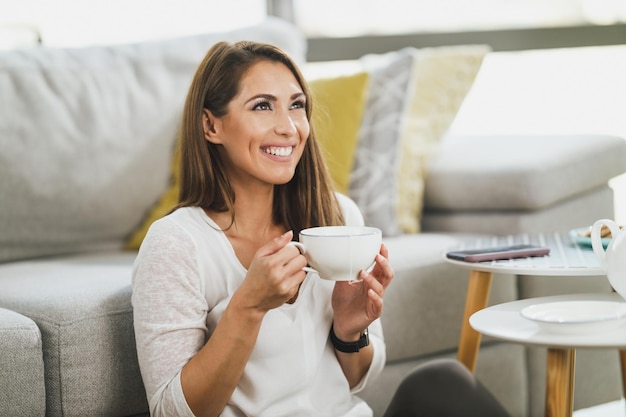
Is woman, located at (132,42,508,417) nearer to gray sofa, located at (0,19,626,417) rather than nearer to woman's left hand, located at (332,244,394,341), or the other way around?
woman's left hand, located at (332,244,394,341)

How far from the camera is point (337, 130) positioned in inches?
97.2

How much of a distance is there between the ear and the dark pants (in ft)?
1.82

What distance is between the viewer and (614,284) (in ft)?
4.78

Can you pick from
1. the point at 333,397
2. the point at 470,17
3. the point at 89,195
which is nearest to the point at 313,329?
the point at 333,397

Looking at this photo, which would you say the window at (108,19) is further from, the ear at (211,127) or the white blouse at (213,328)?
the white blouse at (213,328)

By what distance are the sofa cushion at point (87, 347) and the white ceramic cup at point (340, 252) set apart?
527 millimetres

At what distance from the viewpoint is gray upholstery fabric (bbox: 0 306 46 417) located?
1.55 m

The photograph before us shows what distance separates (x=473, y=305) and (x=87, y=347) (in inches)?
31.0

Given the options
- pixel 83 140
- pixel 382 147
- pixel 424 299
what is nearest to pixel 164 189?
pixel 83 140

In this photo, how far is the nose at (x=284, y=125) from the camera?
5.11 feet

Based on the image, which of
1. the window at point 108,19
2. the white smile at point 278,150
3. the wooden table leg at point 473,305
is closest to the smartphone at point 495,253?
the wooden table leg at point 473,305

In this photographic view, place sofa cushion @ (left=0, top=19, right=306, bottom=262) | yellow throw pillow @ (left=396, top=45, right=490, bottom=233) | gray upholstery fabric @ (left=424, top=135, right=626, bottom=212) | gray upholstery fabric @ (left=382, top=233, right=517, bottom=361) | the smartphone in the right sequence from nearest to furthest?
the smartphone → gray upholstery fabric @ (left=382, top=233, right=517, bottom=361) → sofa cushion @ (left=0, top=19, right=306, bottom=262) → gray upholstery fabric @ (left=424, top=135, right=626, bottom=212) → yellow throw pillow @ (left=396, top=45, right=490, bottom=233)

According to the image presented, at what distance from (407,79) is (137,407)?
51.1 inches

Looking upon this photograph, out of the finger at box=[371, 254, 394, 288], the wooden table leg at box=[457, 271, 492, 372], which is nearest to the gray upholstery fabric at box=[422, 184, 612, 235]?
the wooden table leg at box=[457, 271, 492, 372]
